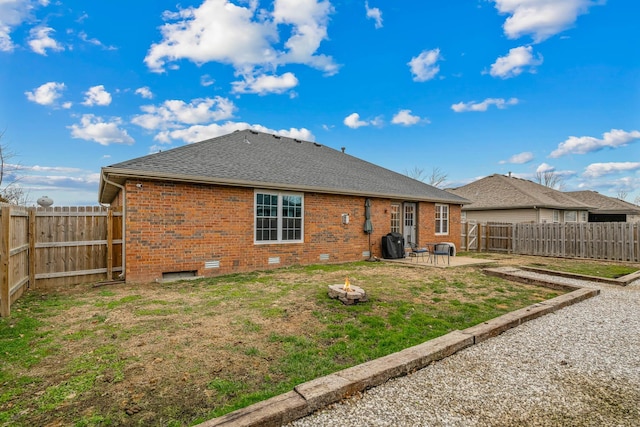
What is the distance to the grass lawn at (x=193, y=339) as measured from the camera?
Answer: 8.95 ft

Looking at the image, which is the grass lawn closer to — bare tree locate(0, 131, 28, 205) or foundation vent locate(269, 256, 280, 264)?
foundation vent locate(269, 256, 280, 264)

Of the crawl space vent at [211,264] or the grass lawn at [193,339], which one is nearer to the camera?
the grass lawn at [193,339]

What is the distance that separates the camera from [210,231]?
29.4 ft

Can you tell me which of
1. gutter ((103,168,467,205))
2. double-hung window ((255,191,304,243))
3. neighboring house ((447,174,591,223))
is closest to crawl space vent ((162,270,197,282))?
double-hung window ((255,191,304,243))

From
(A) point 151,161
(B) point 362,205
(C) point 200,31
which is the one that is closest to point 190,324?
(A) point 151,161

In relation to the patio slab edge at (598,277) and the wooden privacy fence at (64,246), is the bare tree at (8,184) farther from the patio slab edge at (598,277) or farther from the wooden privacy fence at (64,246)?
the patio slab edge at (598,277)

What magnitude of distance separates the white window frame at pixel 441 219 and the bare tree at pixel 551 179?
117 ft

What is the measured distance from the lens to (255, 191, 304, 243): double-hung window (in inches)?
391

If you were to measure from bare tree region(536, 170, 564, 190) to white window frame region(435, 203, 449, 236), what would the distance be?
35.5m

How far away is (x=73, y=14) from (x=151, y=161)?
6.40 meters

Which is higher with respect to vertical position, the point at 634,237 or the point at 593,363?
the point at 634,237

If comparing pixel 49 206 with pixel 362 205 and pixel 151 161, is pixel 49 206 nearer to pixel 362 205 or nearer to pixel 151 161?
pixel 151 161

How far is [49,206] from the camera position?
7.80 meters

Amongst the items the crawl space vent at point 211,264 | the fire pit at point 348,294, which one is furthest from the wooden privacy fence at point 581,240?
the crawl space vent at point 211,264
